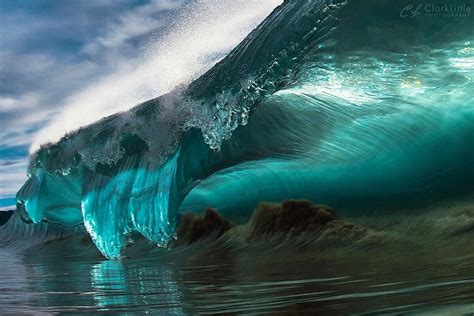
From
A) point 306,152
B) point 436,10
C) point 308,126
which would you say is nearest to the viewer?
point 436,10

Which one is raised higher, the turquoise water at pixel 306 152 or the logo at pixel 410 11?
the logo at pixel 410 11

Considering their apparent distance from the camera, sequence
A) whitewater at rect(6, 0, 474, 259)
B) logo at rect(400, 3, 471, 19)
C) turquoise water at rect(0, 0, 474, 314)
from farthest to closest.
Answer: whitewater at rect(6, 0, 474, 259), logo at rect(400, 3, 471, 19), turquoise water at rect(0, 0, 474, 314)

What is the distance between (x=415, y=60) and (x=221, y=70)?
2.16m

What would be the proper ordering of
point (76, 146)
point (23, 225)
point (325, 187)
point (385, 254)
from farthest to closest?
point (23, 225)
point (76, 146)
point (325, 187)
point (385, 254)

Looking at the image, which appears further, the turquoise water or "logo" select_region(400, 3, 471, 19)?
"logo" select_region(400, 3, 471, 19)

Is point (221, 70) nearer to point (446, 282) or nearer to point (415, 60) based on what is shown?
point (415, 60)

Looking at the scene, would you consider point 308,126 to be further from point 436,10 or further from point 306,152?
point 436,10

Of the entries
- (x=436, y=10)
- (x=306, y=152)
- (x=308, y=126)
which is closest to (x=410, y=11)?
(x=436, y=10)


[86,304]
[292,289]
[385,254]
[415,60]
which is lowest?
[385,254]

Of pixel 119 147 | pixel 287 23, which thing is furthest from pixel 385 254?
pixel 119 147

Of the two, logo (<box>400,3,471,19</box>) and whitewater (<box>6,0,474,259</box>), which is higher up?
logo (<box>400,3,471,19</box>)

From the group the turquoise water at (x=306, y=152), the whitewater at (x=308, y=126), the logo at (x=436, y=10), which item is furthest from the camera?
the whitewater at (x=308, y=126)

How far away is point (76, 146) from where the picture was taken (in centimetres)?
956

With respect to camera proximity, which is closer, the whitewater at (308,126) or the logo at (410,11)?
the logo at (410,11)
